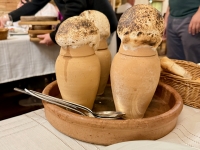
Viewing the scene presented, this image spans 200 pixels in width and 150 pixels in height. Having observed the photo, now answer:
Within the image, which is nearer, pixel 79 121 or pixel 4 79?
pixel 79 121

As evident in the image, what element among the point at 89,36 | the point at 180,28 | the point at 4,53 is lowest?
the point at 4,53

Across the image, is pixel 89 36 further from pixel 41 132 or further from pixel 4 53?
pixel 4 53

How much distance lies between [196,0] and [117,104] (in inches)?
36.1

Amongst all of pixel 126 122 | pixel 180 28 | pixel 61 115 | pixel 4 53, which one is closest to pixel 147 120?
pixel 126 122

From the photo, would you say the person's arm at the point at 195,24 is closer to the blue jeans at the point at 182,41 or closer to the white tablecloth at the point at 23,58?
the blue jeans at the point at 182,41

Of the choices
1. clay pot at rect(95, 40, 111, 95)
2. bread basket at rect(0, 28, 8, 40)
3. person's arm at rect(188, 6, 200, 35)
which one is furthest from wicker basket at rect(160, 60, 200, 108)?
bread basket at rect(0, 28, 8, 40)

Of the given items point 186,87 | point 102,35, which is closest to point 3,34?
point 102,35

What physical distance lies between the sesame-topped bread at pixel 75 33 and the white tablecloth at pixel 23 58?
0.98 m

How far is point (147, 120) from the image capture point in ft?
1.23

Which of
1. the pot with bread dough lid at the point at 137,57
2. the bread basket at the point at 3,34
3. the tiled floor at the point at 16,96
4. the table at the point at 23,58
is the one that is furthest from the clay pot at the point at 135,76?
the tiled floor at the point at 16,96

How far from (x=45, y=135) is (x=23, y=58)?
41.9 inches

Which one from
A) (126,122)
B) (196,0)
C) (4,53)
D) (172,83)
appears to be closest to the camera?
(126,122)

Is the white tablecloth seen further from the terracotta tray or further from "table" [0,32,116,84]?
→ the terracotta tray

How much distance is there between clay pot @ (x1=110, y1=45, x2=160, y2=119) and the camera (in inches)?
15.6
